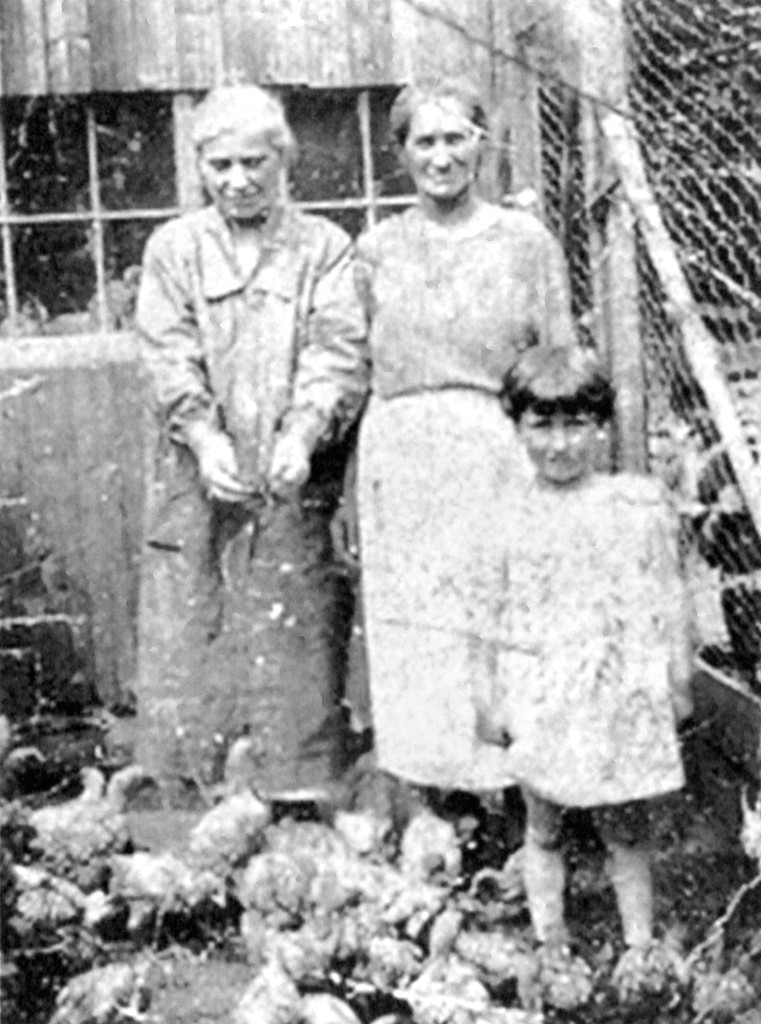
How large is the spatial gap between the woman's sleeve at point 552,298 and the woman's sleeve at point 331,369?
1.37 feet

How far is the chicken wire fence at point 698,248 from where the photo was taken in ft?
17.3

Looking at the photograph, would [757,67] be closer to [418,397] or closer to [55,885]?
[418,397]

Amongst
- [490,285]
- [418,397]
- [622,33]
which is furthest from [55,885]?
[622,33]

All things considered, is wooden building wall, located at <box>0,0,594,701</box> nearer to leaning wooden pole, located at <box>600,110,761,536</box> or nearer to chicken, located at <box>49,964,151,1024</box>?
leaning wooden pole, located at <box>600,110,761,536</box>

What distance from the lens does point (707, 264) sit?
646 cm

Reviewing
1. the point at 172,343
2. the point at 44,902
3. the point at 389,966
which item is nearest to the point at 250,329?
the point at 172,343

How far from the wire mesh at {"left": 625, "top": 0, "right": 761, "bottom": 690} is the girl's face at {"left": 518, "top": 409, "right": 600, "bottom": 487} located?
27.4 inches

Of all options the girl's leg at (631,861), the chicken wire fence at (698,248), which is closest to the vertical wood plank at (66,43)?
the chicken wire fence at (698,248)

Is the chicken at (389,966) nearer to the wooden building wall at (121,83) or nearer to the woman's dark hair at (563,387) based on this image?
the woman's dark hair at (563,387)

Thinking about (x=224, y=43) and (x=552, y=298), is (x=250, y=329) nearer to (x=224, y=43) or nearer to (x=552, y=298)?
(x=552, y=298)

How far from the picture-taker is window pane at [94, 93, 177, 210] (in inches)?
263

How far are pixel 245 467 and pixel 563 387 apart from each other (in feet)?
3.85

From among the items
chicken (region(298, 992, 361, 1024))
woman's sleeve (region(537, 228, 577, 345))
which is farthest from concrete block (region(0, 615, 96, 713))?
chicken (region(298, 992, 361, 1024))

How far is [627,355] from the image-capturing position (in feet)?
16.8
